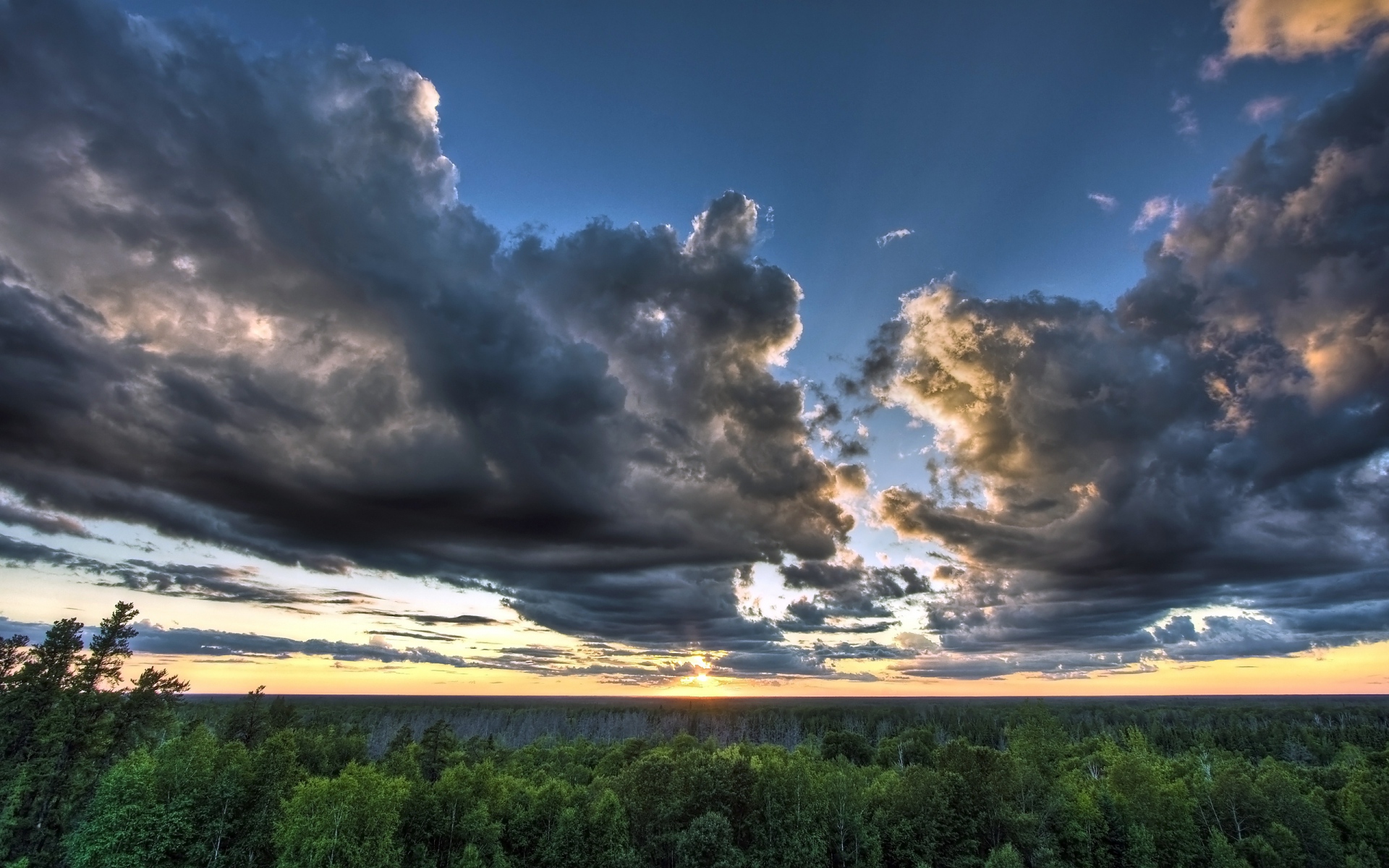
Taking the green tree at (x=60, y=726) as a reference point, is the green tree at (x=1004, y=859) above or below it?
below

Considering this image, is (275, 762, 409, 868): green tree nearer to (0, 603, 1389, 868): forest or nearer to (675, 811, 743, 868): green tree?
(0, 603, 1389, 868): forest

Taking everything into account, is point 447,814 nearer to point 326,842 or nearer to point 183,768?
point 326,842

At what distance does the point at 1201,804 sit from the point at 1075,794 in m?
18.9

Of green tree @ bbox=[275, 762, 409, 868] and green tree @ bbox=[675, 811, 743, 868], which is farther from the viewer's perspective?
green tree @ bbox=[675, 811, 743, 868]

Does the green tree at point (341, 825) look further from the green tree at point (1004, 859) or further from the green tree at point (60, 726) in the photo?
the green tree at point (1004, 859)

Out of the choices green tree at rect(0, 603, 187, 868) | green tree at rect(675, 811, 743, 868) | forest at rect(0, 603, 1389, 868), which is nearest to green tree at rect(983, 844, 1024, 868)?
forest at rect(0, 603, 1389, 868)

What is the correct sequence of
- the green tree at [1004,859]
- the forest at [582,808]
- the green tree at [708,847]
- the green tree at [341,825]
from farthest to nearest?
the green tree at [708,847]
the green tree at [1004,859]
the forest at [582,808]
the green tree at [341,825]

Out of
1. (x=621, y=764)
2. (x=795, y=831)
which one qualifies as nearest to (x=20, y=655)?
(x=621, y=764)

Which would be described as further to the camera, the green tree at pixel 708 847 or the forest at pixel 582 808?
the green tree at pixel 708 847

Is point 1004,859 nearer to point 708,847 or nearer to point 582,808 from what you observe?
point 708,847

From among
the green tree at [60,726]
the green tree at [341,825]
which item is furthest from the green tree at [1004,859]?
the green tree at [60,726]

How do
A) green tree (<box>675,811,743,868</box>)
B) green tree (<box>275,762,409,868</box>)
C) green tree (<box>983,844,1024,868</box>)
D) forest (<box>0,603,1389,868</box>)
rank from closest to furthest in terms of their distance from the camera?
green tree (<box>275,762,409,868</box>), forest (<box>0,603,1389,868</box>), green tree (<box>983,844,1024,868</box>), green tree (<box>675,811,743,868</box>)

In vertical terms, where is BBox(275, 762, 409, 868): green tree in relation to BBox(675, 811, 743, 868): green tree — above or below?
above

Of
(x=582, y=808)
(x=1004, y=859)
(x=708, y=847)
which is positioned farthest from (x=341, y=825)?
(x=1004, y=859)
